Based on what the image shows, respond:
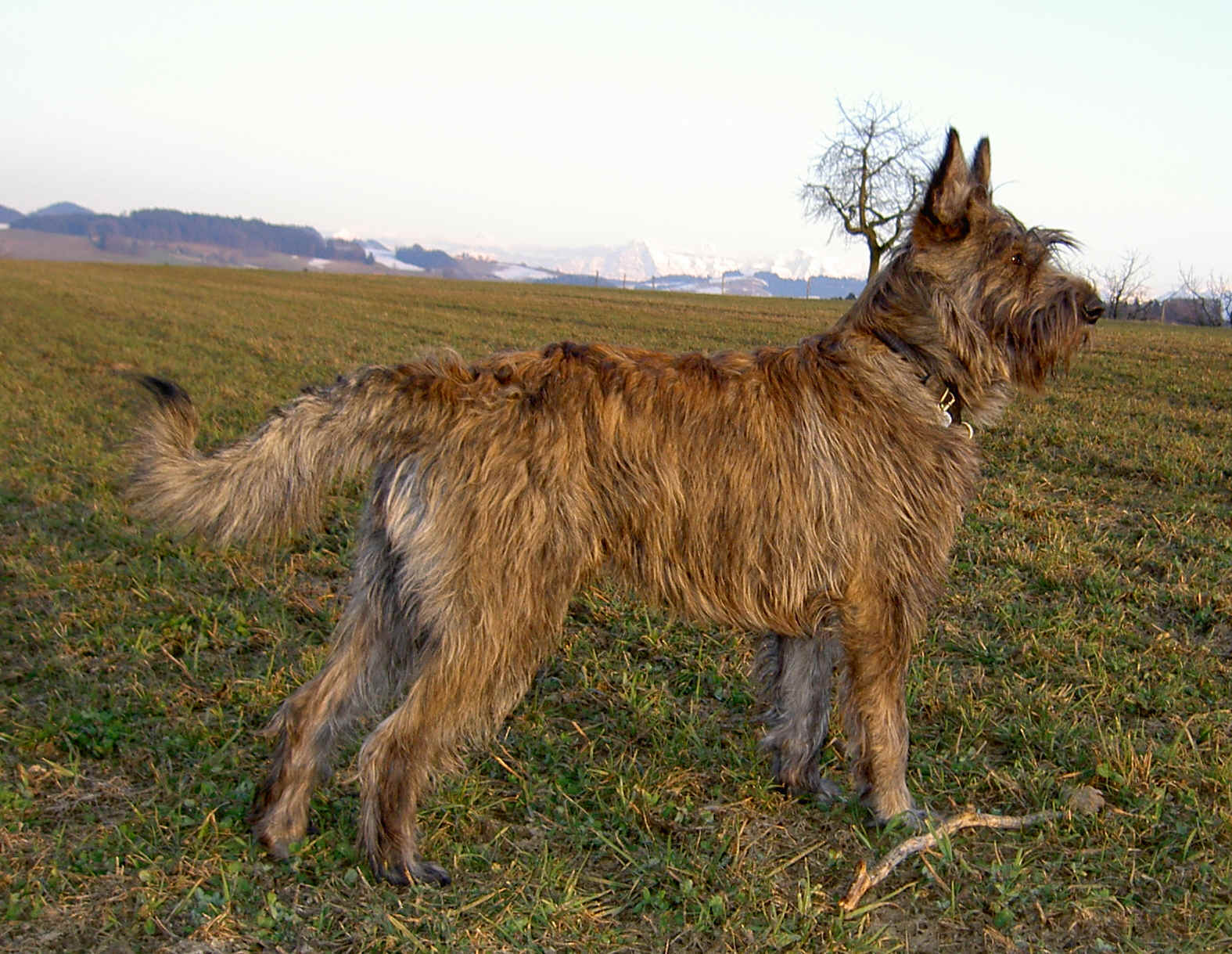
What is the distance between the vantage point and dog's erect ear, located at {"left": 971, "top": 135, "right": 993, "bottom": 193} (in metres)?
3.56

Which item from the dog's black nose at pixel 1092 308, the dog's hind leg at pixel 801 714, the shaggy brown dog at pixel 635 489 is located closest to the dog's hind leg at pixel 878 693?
the shaggy brown dog at pixel 635 489

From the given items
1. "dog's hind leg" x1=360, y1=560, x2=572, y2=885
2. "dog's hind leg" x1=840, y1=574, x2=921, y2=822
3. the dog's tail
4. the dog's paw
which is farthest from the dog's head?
the dog's paw

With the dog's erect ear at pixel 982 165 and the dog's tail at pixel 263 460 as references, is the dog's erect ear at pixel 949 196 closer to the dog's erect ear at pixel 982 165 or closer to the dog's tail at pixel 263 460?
the dog's erect ear at pixel 982 165

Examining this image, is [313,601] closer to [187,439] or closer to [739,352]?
[187,439]

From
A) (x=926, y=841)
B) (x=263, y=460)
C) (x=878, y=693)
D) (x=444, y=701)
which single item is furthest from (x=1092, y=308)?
(x=263, y=460)

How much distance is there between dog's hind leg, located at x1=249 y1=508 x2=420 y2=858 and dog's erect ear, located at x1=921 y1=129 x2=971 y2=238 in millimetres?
2338

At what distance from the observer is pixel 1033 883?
3133 millimetres

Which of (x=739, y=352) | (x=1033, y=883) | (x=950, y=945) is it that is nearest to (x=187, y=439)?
(x=739, y=352)

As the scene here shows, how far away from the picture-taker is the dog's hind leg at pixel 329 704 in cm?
324

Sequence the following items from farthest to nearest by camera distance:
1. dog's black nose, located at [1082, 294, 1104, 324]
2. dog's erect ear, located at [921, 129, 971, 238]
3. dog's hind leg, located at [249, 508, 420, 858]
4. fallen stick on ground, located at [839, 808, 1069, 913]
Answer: dog's black nose, located at [1082, 294, 1104, 324] < dog's erect ear, located at [921, 129, 971, 238] < dog's hind leg, located at [249, 508, 420, 858] < fallen stick on ground, located at [839, 808, 1069, 913]

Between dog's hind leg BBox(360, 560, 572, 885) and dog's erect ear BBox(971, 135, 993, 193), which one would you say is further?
dog's erect ear BBox(971, 135, 993, 193)

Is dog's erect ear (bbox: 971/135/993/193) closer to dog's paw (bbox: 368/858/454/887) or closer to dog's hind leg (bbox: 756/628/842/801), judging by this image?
dog's hind leg (bbox: 756/628/842/801)

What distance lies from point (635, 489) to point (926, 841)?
161cm

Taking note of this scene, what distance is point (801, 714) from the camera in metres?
3.74
